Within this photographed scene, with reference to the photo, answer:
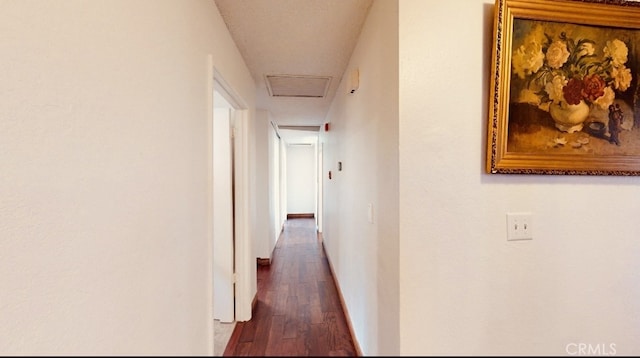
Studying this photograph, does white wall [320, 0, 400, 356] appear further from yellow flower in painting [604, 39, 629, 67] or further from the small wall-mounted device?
yellow flower in painting [604, 39, 629, 67]

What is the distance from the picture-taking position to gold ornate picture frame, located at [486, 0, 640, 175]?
0.91 meters

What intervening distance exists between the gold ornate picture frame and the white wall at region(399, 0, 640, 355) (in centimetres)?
6

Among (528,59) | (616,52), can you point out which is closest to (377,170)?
(528,59)

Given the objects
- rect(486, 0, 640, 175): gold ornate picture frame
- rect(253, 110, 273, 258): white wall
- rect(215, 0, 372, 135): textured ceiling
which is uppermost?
rect(215, 0, 372, 135): textured ceiling

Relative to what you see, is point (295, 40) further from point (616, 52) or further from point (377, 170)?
point (616, 52)

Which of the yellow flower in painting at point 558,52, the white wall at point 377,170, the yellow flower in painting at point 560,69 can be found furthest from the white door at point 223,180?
the yellow flower in painting at point 558,52

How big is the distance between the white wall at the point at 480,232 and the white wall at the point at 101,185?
51 centimetres

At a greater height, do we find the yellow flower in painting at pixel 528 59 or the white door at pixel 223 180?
the yellow flower in painting at pixel 528 59

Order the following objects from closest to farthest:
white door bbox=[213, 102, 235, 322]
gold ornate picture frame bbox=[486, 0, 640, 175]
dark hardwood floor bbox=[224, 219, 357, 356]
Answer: dark hardwood floor bbox=[224, 219, 357, 356], white door bbox=[213, 102, 235, 322], gold ornate picture frame bbox=[486, 0, 640, 175]

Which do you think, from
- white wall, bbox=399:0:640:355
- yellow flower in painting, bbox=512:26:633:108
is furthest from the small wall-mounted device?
yellow flower in painting, bbox=512:26:633:108

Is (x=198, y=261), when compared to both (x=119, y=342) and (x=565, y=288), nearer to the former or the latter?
(x=119, y=342)

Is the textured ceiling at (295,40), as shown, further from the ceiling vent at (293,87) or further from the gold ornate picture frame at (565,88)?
the gold ornate picture frame at (565,88)

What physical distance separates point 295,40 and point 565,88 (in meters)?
1.37

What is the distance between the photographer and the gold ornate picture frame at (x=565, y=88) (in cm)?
91
